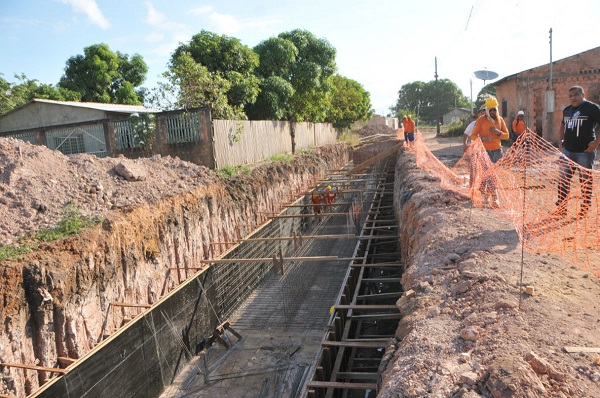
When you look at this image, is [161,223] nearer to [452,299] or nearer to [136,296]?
[136,296]

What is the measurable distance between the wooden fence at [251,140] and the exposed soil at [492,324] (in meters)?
9.49

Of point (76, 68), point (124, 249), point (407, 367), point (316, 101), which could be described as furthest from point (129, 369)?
point (76, 68)

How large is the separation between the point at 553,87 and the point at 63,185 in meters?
19.8

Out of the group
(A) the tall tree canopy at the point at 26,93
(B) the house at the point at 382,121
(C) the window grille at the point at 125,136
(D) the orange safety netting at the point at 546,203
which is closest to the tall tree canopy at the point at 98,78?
(A) the tall tree canopy at the point at 26,93

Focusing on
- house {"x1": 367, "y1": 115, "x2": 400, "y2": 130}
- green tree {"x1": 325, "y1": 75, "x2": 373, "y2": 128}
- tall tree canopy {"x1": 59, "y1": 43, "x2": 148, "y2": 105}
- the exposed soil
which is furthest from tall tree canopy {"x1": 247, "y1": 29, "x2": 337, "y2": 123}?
house {"x1": 367, "y1": 115, "x2": 400, "y2": 130}

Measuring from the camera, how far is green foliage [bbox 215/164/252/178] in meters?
13.0

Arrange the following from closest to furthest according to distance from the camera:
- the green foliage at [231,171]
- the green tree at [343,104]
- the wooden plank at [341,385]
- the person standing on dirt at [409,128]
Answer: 1. the wooden plank at [341,385]
2. the green foliage at [231,171]
3. the person standing on dirt at [409,128]
4. the green tree at [343,104]

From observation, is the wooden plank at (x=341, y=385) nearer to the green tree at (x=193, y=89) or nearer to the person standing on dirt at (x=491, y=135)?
the person standing on dirt at (x=491, y=135)

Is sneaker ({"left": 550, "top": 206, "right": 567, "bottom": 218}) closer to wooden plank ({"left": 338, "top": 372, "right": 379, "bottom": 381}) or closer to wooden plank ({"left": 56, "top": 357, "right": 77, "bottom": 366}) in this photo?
wooden plank ({"left": 338, "top": 372, "right": 379, "bottom": 381})

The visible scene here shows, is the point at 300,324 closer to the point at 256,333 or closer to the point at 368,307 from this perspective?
the point at 256,333

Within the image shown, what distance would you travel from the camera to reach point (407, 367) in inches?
126

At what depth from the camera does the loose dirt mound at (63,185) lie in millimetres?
6875

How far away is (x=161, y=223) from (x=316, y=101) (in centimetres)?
1847

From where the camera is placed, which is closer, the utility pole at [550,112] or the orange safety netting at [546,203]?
the orange safety netting at [546,203]
